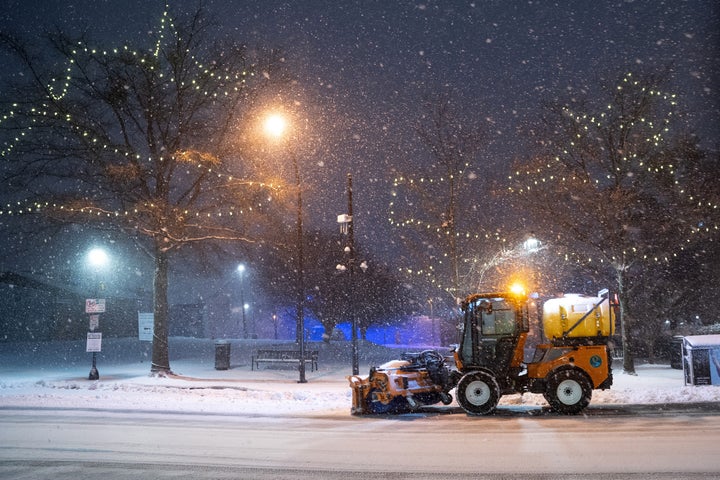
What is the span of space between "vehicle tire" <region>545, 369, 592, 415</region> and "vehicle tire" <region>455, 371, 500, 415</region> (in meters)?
1.14

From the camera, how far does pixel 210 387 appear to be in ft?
65.5

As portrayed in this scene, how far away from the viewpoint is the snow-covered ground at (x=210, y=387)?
15.0 metres

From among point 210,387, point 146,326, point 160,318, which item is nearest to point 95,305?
point 160,318

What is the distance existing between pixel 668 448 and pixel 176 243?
18803 mm

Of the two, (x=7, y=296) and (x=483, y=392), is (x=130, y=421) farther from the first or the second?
(x=7, y=296)

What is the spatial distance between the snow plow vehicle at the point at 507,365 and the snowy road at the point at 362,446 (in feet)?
1.67

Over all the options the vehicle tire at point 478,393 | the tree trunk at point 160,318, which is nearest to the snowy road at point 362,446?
the vehicle tire at point 478,393

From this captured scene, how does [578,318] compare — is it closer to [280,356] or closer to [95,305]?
[95,305]

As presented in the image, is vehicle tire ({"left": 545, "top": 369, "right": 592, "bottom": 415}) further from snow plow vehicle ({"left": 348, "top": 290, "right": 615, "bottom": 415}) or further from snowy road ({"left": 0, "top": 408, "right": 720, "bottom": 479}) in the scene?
snowy road ({"left": 0, "top": 408, "right": 720, "bottom": 479})

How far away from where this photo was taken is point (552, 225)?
2219 cm

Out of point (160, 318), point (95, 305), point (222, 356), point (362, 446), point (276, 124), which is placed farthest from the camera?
point (222, 356)

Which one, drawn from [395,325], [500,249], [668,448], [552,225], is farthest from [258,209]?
[395,325]

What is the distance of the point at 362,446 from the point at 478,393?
13.8ft

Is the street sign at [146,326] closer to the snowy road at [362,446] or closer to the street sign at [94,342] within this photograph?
the street sign at [94,342]
